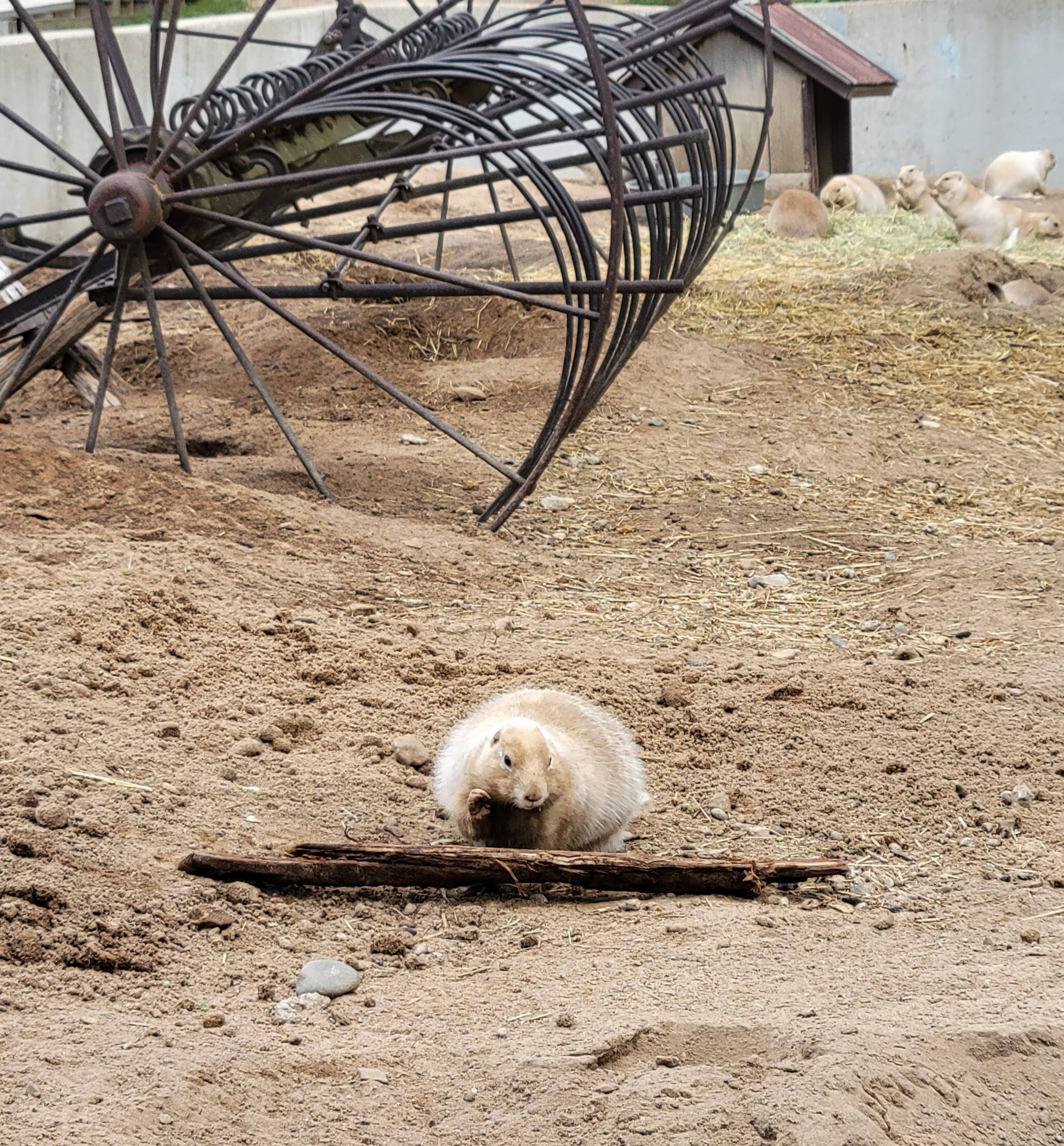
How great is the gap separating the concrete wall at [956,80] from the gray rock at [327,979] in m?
15.4

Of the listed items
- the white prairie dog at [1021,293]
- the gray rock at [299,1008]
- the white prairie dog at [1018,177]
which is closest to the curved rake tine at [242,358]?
the gray rock at [299,1008]

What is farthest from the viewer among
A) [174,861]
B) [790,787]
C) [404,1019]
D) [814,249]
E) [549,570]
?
[814,249]

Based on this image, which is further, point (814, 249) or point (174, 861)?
point (814, 249)

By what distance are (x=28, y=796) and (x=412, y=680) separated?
4.06 feet

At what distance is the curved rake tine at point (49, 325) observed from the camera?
215 inches

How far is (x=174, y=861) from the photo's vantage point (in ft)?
9.61

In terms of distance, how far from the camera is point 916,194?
44.5 feet

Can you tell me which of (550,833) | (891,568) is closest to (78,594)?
(550,833)

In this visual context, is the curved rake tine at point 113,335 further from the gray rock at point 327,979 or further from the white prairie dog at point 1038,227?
the white prairie dog at point 1038,227

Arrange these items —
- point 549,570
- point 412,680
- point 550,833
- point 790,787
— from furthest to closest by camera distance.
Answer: point 549,570
point 412,680
point 790,787
point 550,833

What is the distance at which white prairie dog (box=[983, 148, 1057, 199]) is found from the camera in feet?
47.9

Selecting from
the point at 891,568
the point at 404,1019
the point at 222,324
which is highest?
the point at 222,324

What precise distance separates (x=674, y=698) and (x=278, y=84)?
378 centimetres

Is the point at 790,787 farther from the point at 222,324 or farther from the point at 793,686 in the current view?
the point at 222,324
